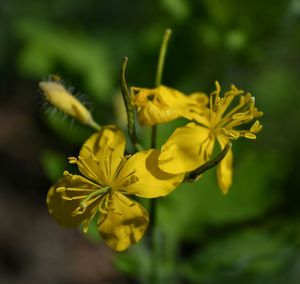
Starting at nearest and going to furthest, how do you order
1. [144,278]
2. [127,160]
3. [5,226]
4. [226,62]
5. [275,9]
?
[127,160] → [144,278] → [275,9] → [226,62] → [5,226]

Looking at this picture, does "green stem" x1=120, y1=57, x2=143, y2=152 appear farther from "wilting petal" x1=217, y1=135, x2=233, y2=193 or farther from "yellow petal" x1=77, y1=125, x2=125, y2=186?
"wilting petal" x1=217, y1=135, x2=233, y2=193

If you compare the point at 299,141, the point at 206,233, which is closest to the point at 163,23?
the point at 299,141

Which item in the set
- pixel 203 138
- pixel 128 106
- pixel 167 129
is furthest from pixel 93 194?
pixel 167 129

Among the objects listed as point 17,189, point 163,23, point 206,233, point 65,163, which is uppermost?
point 163,23

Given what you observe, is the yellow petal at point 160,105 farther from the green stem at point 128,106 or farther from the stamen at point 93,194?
the stamen at point 93,194

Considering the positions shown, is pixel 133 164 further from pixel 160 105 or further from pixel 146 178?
pixel 160 105

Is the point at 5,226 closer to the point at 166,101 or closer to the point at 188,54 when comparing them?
the point at 188,54

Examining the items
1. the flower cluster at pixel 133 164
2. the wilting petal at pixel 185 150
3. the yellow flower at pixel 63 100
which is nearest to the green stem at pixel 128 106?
the flower cluster at pixel 133 164
